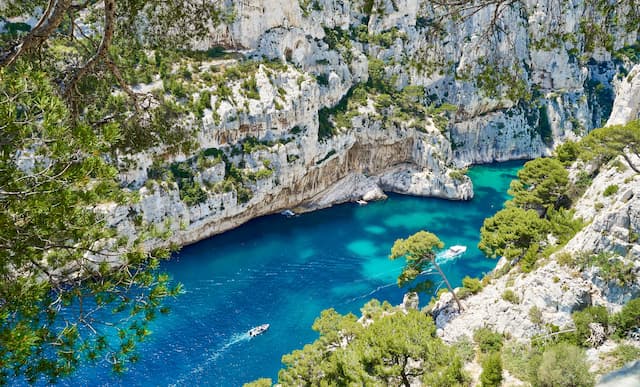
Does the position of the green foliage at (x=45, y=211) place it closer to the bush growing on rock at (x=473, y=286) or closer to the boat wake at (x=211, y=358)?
the boat wake at (x=211, y=358)

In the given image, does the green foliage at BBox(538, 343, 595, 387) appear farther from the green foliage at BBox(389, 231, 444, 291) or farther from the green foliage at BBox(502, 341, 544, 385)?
the green foliage at BBox(389, 231, 444, 291)

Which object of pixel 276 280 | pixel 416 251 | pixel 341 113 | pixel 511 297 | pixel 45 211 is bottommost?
pixel 276 280

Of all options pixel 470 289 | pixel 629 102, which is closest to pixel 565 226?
pixel 470 289

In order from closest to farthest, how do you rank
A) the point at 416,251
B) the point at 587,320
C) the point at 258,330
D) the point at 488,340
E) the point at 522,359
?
the point at 522,359 → the point at 587,320 → the point at 488,340 → the point at 416,251 → the point at 258,330

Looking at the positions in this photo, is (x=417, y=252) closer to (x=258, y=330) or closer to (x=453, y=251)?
(x=258, y=330)

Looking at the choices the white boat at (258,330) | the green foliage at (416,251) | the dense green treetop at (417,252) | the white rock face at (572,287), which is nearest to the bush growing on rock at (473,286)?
the dense green treetop at (417,252)
